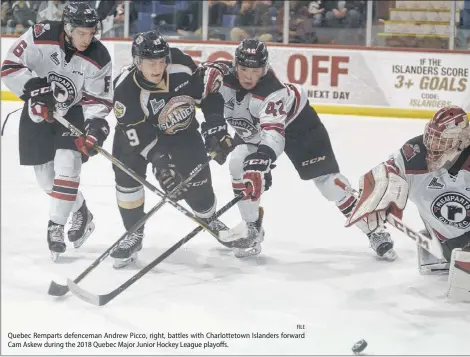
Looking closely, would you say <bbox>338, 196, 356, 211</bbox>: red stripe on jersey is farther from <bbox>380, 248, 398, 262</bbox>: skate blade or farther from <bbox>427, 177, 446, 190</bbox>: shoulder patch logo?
<bbox>427, 177, 446, 190</bbox>: shoulder patch logo

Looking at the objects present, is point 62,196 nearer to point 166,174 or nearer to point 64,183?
point 64,183

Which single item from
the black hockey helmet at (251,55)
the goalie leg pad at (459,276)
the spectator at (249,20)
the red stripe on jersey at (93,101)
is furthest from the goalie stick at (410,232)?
the spectator at (249,20)

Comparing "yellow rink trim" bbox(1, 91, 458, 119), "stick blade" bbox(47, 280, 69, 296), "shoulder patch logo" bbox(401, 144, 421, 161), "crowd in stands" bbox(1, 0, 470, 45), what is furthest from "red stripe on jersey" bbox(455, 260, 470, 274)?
"crowd in stands" bbox(1, 0, 470, 45)

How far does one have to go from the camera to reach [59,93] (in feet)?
11.3

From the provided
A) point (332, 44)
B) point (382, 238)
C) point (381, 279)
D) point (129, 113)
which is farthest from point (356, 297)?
point (332, 44)

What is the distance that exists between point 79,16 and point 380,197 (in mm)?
1238

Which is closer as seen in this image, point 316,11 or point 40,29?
point 40,29

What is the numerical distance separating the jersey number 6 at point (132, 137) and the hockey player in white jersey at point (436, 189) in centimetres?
82

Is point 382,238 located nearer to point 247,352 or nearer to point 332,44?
point 247,352

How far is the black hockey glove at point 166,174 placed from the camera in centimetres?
318

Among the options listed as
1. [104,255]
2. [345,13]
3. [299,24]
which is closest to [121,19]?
[299,24]

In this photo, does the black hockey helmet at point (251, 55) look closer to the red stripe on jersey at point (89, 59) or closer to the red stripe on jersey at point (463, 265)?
the red stripe on jersey at point (89, 59)

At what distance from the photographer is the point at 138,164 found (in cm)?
331

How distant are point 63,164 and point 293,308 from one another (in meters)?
1.04
